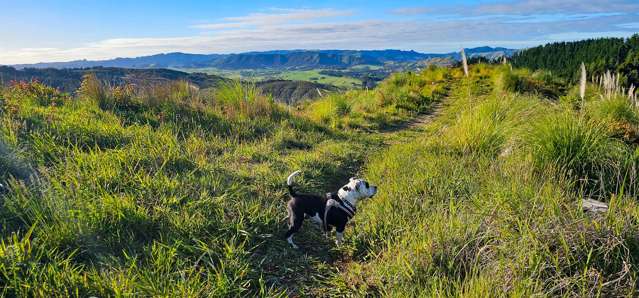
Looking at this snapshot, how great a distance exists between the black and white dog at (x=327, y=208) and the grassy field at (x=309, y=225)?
18 cm

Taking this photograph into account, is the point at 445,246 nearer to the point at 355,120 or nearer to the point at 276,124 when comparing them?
the point at 276,124

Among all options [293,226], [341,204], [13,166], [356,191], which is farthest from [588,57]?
[13,166]

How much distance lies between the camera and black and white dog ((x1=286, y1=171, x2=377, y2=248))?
3.54 metres

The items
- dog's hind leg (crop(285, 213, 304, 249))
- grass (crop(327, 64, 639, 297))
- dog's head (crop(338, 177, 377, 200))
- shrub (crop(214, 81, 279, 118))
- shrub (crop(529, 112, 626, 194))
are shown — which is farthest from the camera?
shrub (crop(214, 81, 279, 118))

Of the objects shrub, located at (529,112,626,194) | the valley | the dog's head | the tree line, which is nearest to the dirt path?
the valley

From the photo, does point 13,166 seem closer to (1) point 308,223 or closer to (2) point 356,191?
(1) point 308,223

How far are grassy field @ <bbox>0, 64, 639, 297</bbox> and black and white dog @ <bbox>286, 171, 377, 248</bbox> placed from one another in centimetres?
18

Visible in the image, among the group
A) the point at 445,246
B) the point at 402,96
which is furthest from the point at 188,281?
the point at 402,96

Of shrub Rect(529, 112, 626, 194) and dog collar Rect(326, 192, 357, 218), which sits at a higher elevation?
shrub Rect(529, 112, 626, 194)

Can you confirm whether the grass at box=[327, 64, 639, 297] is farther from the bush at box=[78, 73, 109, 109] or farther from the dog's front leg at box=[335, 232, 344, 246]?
the bush at box=[78, 73, 109, 109]

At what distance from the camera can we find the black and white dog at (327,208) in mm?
3535

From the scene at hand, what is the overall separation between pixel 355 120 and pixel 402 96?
4371 millimetres

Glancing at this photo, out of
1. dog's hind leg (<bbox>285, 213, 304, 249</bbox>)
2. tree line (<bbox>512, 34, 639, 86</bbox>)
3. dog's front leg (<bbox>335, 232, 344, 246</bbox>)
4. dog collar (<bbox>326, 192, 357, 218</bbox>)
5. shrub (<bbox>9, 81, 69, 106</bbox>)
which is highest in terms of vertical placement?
tree line (<bbox>512, 34, 639, 86</bbox>)

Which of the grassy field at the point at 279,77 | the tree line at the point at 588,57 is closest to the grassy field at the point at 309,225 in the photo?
the grassy field at the point at 279,77
